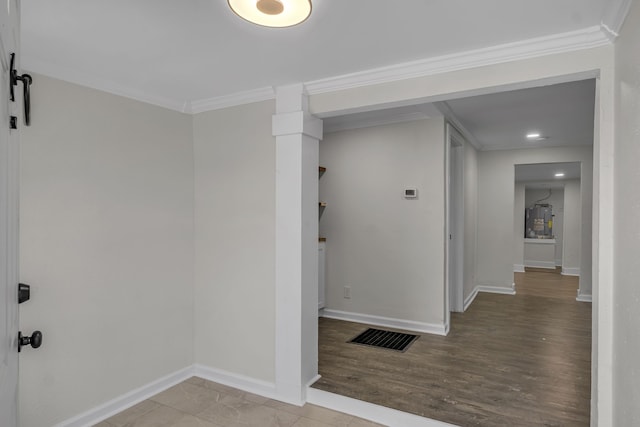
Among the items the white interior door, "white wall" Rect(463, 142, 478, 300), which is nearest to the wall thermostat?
"white wall" Rect(463, 142, 478, 300)

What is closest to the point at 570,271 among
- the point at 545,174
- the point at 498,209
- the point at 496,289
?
the point at 545,174

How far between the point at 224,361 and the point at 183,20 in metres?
2.49

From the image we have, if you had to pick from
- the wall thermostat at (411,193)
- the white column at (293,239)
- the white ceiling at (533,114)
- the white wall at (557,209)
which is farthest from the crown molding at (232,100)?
the white wall at (557,209)

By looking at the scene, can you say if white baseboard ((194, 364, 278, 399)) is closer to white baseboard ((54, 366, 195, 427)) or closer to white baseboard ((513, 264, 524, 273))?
white baseboard ((54, 366, 195, 427))

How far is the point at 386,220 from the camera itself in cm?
446

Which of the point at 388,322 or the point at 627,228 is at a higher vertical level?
the point at 627,228

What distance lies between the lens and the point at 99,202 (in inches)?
106

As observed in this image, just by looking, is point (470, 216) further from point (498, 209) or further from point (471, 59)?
point (471, 59)

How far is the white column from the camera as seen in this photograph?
2830 millimetres

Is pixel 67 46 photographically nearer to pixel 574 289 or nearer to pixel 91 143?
pixel 91 143

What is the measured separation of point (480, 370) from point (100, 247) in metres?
3.06

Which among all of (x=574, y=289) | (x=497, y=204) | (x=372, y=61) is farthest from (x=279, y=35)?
(x=574, y=289)

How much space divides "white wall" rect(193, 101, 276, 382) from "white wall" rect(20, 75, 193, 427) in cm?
14

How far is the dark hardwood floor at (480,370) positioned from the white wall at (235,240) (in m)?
0.66
